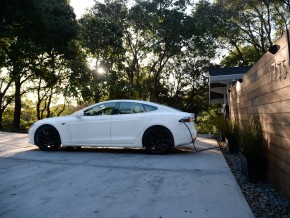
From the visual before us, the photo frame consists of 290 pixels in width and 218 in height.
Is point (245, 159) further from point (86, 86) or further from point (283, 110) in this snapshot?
point (86, 86)

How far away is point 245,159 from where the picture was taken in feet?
15.6

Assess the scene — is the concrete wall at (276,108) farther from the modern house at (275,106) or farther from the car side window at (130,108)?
the car side window at (130,108)

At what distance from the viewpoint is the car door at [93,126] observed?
25.3 feet

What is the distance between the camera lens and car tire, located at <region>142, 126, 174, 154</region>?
24.3 feet

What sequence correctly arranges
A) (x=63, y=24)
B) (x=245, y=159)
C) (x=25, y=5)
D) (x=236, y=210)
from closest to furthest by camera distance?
(x=236, y=210), (x=245, y=159), (x=25, y=5), (x=63, y=24)

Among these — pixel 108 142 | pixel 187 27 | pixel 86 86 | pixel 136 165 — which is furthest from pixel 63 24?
pixel 136 165

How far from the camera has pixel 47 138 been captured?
804cm

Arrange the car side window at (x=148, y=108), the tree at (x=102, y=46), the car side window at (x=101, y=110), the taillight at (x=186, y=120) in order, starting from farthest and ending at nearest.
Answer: the tree at (x=102, y=46), the car side window at (x=101, y=110), the car side window at (x=148, y=108), the taillight at (x=186, y=120)

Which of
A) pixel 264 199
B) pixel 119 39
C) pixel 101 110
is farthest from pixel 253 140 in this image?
pixel 119 39

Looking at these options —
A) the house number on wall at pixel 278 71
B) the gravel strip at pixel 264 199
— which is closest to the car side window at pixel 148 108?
the gravel strip at pixel 264 199

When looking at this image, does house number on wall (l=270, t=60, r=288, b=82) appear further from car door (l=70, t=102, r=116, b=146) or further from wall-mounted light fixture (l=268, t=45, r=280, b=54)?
car door (l=70, t=102, r=116, b=146)

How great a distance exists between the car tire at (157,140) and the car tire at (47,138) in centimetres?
233

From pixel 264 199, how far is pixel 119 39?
15.6 m

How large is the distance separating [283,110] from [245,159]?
4.68ft
